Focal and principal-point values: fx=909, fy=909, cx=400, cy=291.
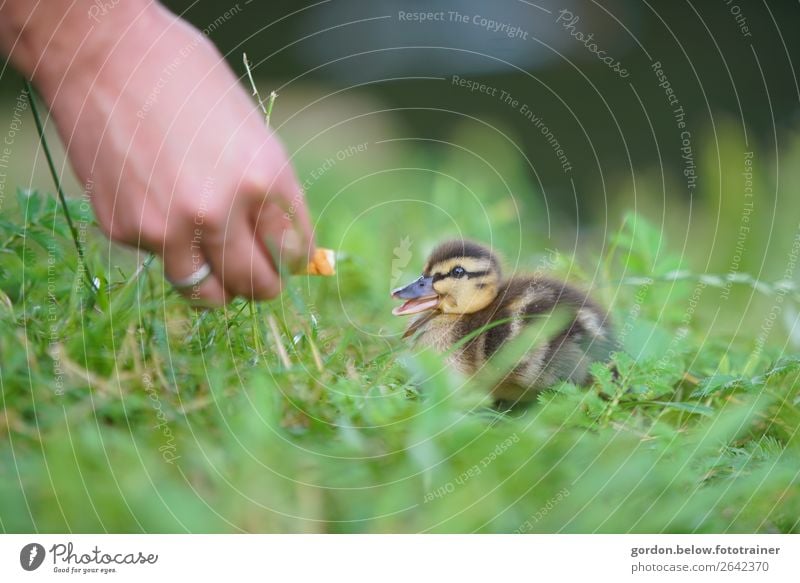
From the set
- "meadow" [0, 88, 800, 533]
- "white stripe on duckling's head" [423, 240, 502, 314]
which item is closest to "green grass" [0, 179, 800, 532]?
"meadow" [0, 88, 800, 533]

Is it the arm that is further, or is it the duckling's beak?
the duckling's beak

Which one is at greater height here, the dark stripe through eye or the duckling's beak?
the dark stripe through eye

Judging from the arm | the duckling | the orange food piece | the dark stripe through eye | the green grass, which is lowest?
the green grass

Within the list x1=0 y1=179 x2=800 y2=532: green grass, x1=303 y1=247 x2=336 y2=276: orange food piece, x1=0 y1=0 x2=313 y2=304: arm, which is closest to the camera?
x1=0 y1=179 x2=800 y2=532: green grass

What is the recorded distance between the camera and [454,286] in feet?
3.75

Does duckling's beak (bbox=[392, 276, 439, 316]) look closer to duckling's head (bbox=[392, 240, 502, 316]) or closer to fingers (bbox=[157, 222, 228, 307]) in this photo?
duckling's head (bbox=[392, 240, 502, 316])

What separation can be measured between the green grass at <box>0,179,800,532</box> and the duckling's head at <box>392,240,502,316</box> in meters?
0.09

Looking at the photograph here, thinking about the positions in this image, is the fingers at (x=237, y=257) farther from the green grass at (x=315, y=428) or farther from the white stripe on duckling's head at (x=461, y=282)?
the white stripe on duckling's head at (x=461, y=282)

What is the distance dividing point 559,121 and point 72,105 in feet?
2.41

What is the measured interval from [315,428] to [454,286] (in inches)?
13.7

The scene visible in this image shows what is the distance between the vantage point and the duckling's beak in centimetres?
113

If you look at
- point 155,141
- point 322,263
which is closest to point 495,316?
point 322,263

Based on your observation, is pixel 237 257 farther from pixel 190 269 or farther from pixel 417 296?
pixel 417 296

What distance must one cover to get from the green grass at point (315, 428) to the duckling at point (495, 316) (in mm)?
51
